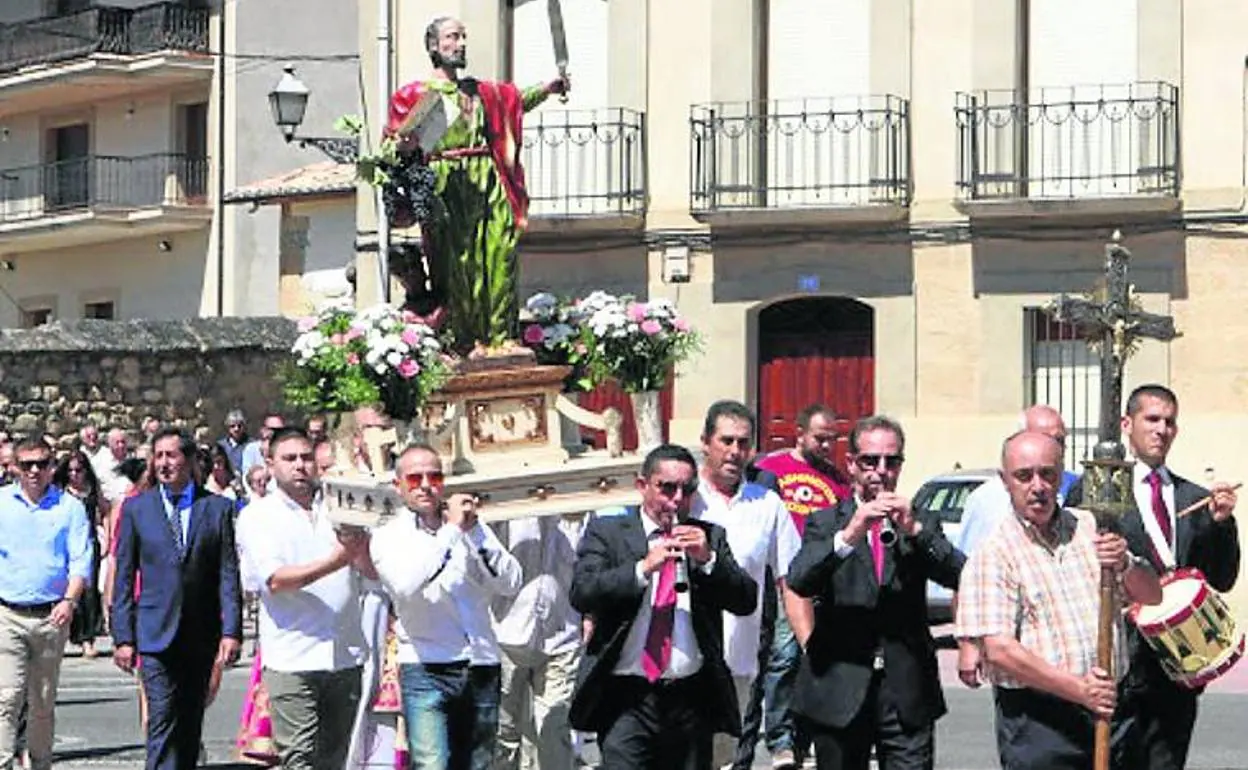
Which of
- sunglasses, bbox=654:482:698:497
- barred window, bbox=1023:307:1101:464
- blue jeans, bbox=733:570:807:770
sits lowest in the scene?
blue jeans, bbox=733:570:807:770

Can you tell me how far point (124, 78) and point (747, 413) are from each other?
35.4 m

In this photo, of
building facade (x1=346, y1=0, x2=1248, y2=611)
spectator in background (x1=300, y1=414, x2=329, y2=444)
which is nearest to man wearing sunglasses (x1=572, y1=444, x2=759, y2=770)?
spectator in background (x1=300, y1=414, x2=329, y2=444)

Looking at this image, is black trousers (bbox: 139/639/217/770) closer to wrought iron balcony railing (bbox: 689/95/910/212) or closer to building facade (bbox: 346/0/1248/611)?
building facade (bbox: 346/0/1248/611)

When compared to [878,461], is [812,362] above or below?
above

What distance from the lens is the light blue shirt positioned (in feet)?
50.8

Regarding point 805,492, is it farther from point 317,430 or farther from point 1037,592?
point 1037,592

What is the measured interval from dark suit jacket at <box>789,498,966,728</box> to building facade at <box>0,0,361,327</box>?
33.5 meters

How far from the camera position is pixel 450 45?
13.5 m

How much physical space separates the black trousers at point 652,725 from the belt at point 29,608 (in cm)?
547

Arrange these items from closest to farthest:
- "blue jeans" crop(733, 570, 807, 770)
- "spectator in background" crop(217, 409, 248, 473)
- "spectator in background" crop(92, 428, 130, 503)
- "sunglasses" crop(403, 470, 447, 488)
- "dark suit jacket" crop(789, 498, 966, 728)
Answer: "dark suit jacket" crop(789, 498, 966, 728) → "sunglasses" crop(403, 470, 447, 488) → "blue jeans" crop(733, 570, 807, 770) → "spectator in background" crop(92, 428, 130, 503) → "spectator in background" crop(217, 409, 248, 473)

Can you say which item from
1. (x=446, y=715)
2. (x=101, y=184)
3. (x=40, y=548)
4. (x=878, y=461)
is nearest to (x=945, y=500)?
(x=40, y=548)

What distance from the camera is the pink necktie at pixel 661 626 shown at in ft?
35.3

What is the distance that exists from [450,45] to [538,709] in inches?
121

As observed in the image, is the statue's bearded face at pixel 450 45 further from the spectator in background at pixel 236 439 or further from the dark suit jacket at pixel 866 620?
the spectator in background at pixel 236 439
